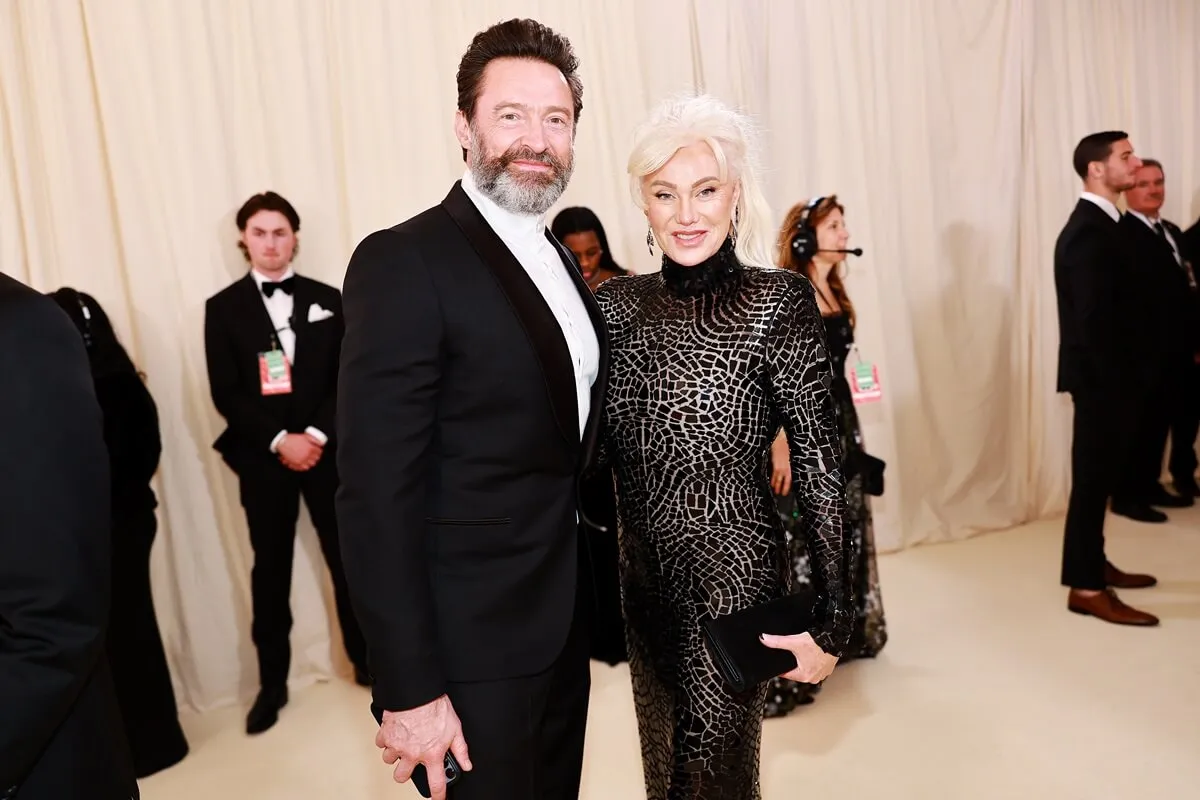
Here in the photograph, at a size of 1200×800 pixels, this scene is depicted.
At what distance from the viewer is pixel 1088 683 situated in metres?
3.29

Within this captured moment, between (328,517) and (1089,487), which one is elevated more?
(328,517)

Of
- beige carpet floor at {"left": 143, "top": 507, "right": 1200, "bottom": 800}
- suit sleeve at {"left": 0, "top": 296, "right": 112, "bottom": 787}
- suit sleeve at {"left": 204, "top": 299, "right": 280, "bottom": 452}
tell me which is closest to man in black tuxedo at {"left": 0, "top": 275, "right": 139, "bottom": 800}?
suit sleeve at {"left": 0, "top": 296, "right": 112, "bottom": 787}

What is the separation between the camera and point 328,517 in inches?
146

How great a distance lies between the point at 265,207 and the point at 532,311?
8.67 feet

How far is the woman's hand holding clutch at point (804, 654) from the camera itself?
1.61 metres

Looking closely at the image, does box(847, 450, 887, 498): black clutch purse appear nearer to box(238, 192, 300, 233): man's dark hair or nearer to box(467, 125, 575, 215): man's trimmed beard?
box(467, 125, 575, 215): man's trimmed beard

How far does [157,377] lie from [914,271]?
155 inches

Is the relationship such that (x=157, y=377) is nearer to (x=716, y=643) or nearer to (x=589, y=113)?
(x=589, y=113)

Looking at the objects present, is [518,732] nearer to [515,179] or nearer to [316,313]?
[515,179]

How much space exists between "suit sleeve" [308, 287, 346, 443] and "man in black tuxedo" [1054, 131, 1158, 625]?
295 cm

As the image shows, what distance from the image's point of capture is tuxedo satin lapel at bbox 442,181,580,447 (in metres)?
1.45

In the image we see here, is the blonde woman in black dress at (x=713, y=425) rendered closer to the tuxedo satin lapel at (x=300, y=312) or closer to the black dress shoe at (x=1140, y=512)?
the tuxedo satin lapel at (x=300, y=312)

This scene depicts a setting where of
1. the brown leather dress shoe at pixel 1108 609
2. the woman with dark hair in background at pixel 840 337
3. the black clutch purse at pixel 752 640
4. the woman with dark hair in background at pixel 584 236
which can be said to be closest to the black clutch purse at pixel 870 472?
the woman with dark hair in background at pixel 840 337

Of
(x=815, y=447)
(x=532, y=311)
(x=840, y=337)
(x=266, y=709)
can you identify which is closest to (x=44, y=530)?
(x=532, y=311)
